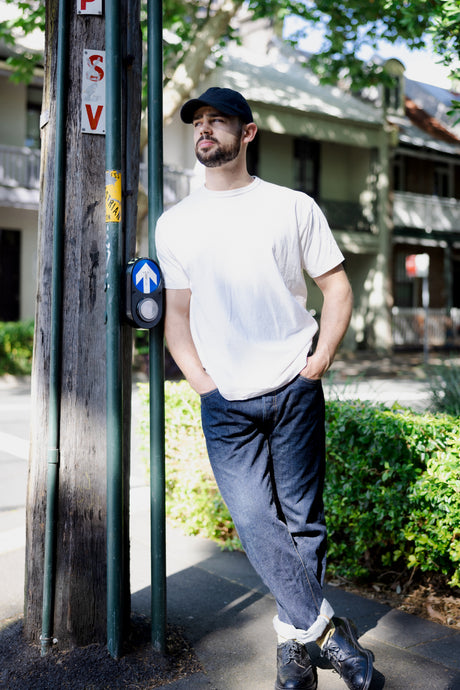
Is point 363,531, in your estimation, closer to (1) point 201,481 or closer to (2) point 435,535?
(2) point 435,535

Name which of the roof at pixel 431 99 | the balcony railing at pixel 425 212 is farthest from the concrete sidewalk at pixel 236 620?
the roof at pixel 431 99

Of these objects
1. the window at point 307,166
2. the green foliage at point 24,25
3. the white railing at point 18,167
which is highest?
the window at point 307,166

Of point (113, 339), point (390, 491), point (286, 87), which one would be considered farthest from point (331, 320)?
point (286, 87)

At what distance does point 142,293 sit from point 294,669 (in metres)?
1.48

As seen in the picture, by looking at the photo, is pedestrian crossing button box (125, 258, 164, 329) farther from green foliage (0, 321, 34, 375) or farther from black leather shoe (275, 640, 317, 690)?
green foliage (0, 321, 34, 375)

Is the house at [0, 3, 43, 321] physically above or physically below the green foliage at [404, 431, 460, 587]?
above

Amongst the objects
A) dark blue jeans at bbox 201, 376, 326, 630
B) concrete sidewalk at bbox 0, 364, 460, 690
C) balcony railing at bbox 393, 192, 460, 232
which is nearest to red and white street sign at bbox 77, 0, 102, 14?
dark blue jeans at bbox 201, 376, 326, 630

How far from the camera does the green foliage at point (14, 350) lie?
1577 centimetres

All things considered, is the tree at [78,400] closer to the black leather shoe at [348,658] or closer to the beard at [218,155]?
the beard at [218,155]

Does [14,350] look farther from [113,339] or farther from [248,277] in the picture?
[248,277]

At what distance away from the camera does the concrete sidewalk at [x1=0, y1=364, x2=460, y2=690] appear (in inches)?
112

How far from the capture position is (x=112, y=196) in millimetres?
2832

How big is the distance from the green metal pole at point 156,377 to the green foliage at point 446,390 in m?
2.65

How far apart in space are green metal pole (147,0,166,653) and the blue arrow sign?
0.14 metres
